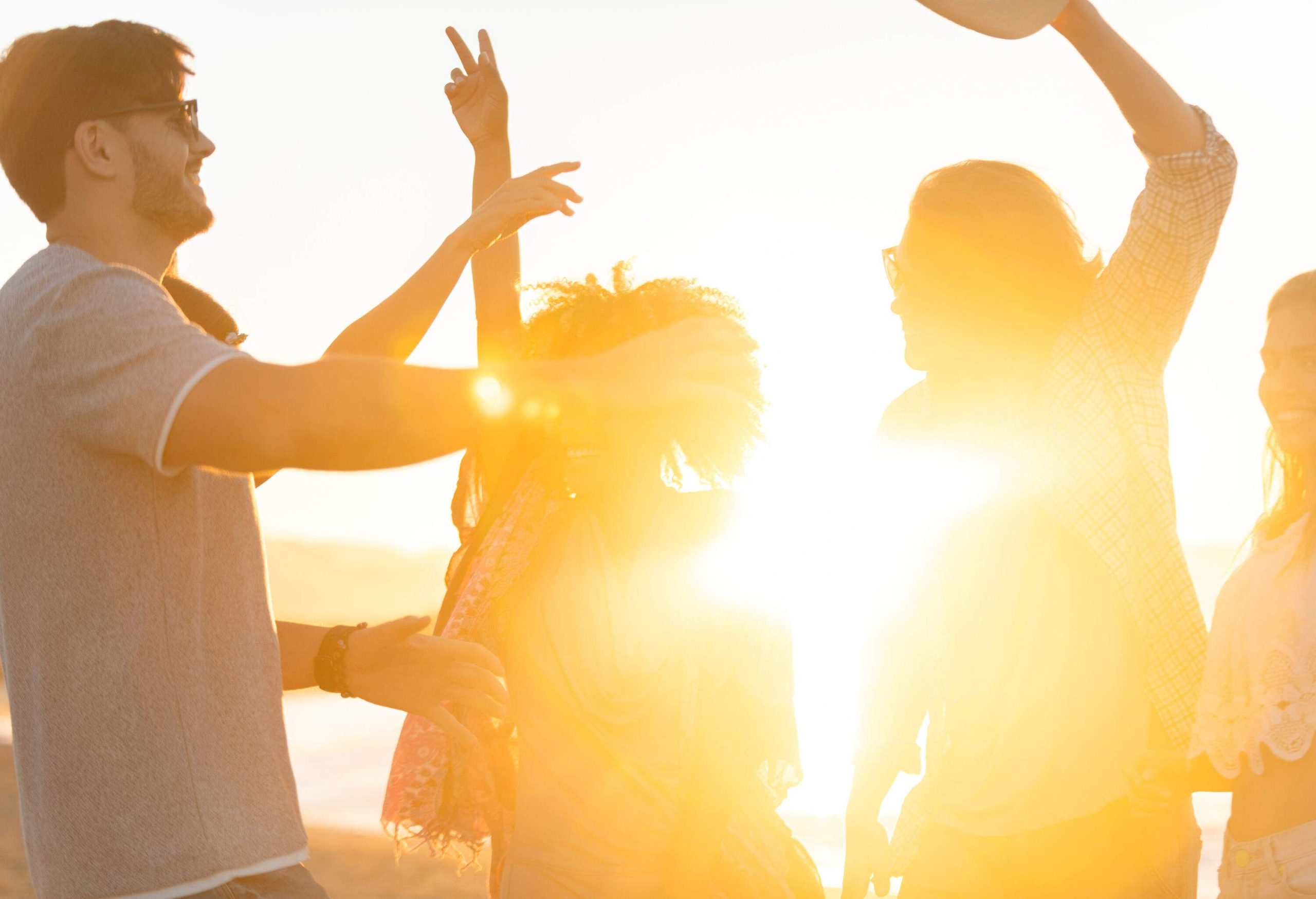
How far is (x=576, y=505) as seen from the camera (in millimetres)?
3672

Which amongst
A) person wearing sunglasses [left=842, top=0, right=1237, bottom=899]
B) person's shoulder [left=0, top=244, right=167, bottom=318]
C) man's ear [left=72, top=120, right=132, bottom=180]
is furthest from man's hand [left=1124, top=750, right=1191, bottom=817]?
man's ear [left=72, top=120, right=132, bottom=180]

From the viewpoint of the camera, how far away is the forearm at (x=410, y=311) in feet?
9.85

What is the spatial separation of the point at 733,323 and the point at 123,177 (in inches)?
42.9

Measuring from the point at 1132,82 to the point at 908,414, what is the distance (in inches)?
40.0

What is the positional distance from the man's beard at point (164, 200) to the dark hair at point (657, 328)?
1.38 m

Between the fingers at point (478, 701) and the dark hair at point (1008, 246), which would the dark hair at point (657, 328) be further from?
the fingers at point (478, 701)

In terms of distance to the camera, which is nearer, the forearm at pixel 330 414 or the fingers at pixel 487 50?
the forearm at pixel 330 414

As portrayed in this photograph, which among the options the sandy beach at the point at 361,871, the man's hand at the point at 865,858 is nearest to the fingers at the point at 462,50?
the man's hand at the point at 865,858

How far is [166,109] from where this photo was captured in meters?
2.33

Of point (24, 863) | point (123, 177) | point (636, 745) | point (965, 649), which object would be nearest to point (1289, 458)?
point (965, 649)

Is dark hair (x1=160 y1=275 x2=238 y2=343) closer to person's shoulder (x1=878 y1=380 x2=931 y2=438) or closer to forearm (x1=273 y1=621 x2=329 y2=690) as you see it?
forearm (x1=273 y1=621 x2=329 y2=690)

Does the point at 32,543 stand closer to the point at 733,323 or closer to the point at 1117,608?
the point at 733,323

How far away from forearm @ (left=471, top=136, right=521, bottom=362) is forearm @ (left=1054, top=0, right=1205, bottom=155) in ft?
5.69

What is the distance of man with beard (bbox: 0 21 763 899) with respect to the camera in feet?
5.97
